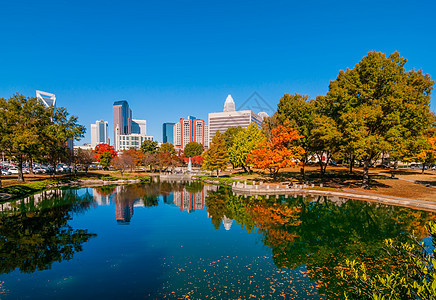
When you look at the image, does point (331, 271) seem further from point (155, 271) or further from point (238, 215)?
point (238, 215)

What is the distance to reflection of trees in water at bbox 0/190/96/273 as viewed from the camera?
14474mm

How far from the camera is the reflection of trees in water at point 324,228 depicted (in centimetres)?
1422

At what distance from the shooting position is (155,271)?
13383 millimetres

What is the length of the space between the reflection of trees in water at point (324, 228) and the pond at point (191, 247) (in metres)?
0.09

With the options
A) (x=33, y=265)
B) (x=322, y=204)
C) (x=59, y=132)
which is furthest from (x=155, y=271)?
(x=59, y=132)

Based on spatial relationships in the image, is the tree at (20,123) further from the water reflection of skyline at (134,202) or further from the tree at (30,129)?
the water reflection of skyline at (134,202)

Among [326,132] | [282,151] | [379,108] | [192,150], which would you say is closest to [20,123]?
[282,151]

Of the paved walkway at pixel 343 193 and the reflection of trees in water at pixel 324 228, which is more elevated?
the paved walkway at pixel 343 193

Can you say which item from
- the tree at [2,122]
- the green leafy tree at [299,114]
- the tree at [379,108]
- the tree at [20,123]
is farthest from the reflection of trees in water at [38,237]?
the green leafy tree at [299,114]

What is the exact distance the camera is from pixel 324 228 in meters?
21.2

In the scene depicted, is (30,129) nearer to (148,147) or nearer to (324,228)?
(324,228)

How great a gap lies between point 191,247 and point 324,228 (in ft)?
40.4

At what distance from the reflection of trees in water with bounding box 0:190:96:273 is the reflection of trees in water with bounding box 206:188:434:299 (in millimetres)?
12496

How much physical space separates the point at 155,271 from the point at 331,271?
10055 mm
